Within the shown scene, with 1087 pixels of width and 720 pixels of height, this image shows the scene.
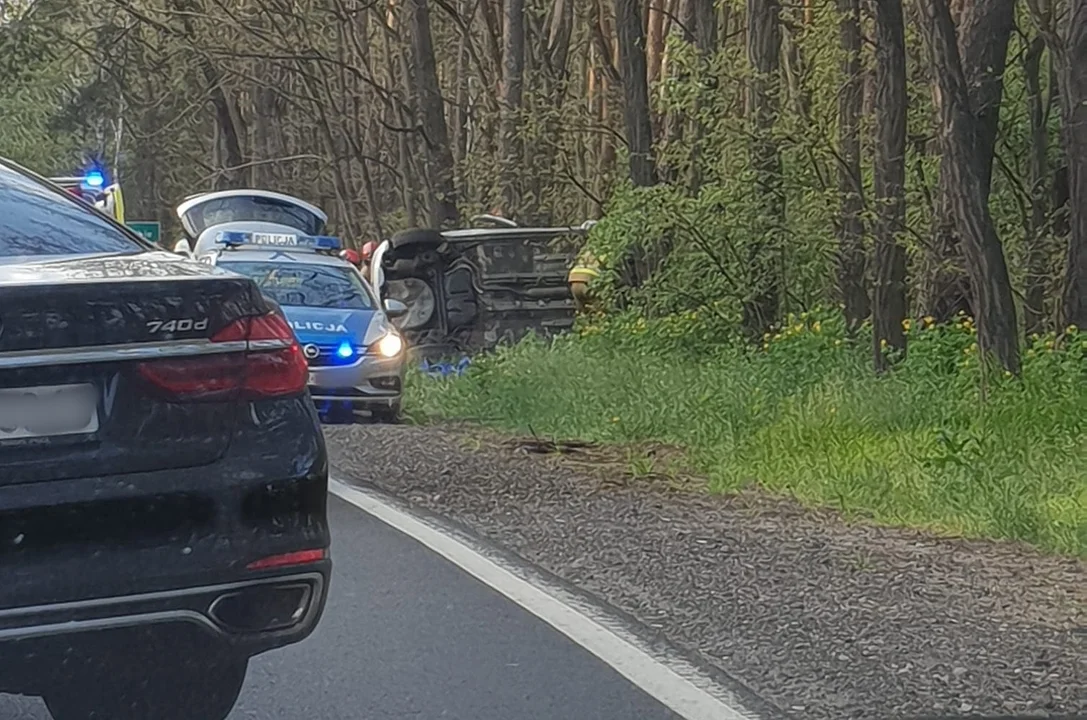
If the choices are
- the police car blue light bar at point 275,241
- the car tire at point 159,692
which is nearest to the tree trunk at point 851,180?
the police car blue light bar at point 275,241

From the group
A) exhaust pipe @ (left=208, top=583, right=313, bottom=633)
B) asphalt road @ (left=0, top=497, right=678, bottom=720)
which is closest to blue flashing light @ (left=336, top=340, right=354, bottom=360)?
asphalt road @ (left=0, top=497, right=678, bottom=720)

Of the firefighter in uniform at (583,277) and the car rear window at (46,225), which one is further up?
the car rear window at (46,225)

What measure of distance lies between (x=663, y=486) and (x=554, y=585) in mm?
3534

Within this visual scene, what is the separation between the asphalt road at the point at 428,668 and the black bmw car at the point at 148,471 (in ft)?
3.55

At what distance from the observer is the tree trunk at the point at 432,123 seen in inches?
1051

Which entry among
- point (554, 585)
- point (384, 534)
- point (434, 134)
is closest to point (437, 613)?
point (554, 585)

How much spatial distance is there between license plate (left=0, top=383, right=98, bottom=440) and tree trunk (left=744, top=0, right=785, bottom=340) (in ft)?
45.9

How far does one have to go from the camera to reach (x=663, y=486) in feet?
37.5

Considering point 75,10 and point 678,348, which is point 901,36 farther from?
point 75,10

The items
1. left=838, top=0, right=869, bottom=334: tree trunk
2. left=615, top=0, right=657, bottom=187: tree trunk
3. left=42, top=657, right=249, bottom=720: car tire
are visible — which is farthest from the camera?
A: left=615, top=0, right=657, bottom=187: tree trunk

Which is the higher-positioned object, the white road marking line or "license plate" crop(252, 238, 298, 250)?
"license plate" crop(252, 238, 298, 250)

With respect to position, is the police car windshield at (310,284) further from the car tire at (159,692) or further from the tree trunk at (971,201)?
the car tire at (159,692)

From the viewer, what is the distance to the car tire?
17.6ft

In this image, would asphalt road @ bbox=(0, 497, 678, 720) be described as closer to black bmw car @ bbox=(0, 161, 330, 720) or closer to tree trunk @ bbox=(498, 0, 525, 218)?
black bmw car @ bbox=(0, 161, 330, 720)
